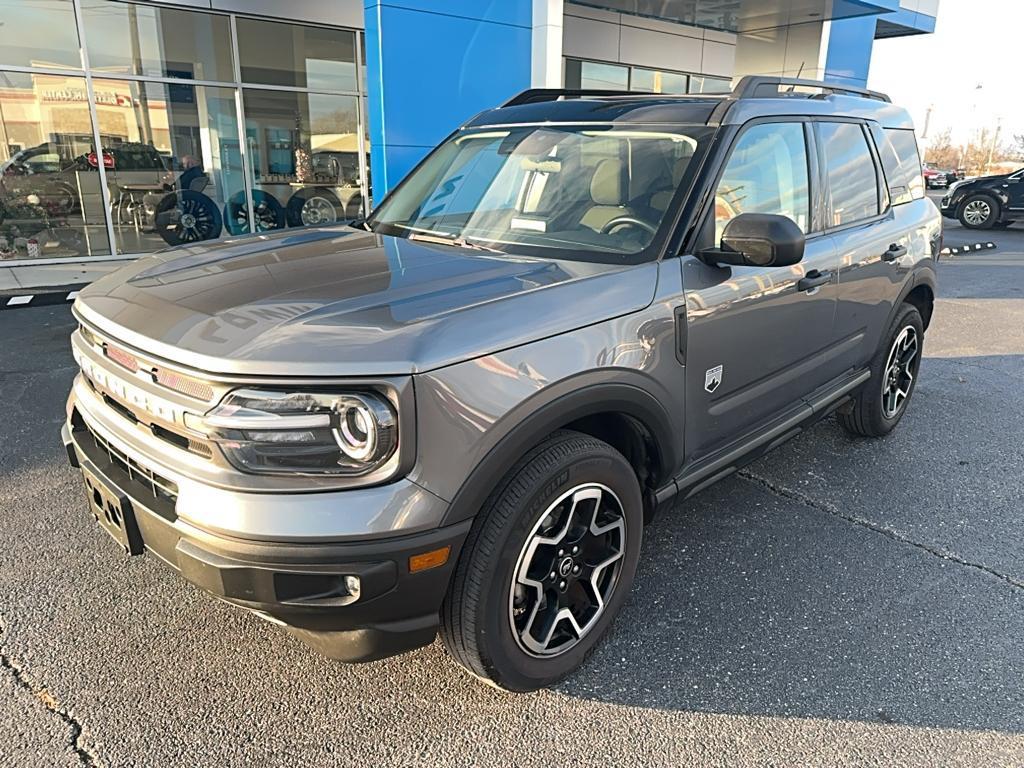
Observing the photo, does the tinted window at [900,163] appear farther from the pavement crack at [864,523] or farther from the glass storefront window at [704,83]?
the glass storefront window at [704,83]

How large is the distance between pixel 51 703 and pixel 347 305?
1593mm

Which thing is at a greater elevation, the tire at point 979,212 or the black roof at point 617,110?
the black roof at point 617,110

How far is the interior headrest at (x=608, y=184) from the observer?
3.02m

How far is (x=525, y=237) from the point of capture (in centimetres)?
304

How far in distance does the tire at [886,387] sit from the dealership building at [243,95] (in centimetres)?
553

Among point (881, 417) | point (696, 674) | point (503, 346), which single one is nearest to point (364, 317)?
point (503, 346)

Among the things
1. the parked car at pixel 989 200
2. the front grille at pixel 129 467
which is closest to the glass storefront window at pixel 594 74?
the parked car at pixel 989 200

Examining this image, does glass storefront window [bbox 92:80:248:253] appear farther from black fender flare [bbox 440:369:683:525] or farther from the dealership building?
black fender flare [bbox 440:369:683:525]

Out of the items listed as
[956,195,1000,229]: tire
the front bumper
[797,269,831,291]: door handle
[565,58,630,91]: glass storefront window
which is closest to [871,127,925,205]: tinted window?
[797,269,831,291]: door handle

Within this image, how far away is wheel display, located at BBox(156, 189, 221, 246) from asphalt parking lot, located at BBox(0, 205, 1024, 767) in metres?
8.46

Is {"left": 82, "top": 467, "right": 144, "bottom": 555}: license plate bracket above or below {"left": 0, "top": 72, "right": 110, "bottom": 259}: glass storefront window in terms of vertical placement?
below

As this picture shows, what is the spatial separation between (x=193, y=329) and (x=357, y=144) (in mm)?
11806

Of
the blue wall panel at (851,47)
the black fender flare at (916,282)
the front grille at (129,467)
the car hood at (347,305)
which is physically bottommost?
the front grille at (129,467)

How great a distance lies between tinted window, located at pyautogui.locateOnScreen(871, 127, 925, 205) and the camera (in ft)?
14.1
